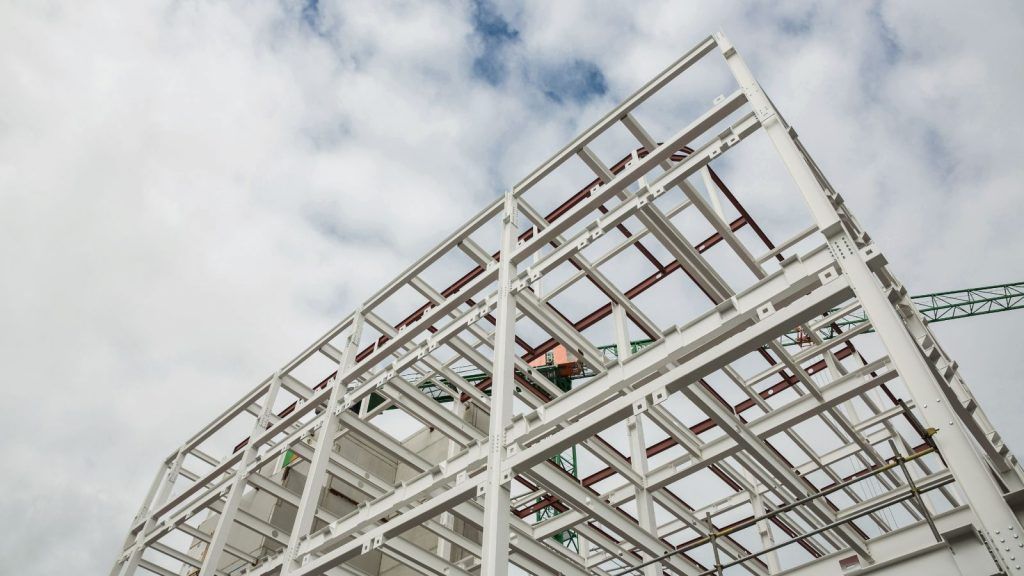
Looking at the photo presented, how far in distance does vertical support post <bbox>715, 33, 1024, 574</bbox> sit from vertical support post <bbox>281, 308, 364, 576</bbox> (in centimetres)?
1022

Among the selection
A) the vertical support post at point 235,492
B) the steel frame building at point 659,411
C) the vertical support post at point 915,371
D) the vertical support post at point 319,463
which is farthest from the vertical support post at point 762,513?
the vertical support post at point 235,492

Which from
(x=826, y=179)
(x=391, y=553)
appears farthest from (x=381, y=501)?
(x=826, y=179)

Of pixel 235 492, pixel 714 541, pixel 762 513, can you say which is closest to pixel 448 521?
pixel 235 492

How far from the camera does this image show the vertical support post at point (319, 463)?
1241 centimetres

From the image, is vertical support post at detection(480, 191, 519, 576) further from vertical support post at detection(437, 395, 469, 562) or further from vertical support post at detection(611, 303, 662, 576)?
vertical support post at detection(437, 395, 469, 562)

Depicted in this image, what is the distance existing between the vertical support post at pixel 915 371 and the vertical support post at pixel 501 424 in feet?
16.7

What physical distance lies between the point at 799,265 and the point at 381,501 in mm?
7988

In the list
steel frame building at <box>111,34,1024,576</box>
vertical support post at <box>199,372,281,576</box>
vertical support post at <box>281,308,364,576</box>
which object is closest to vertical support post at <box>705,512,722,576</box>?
steel frame building at <box>111,34,1024,576</box>

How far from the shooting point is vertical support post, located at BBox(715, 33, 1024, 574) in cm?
590

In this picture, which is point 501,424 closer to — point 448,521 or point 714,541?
point 714,541

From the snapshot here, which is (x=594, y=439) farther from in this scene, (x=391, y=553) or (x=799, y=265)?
(x=799, y=265)

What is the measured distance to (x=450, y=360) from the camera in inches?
625

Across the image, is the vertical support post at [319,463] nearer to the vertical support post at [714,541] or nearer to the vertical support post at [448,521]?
the vertical support post at [448,521]

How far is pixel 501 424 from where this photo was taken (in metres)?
10.4
